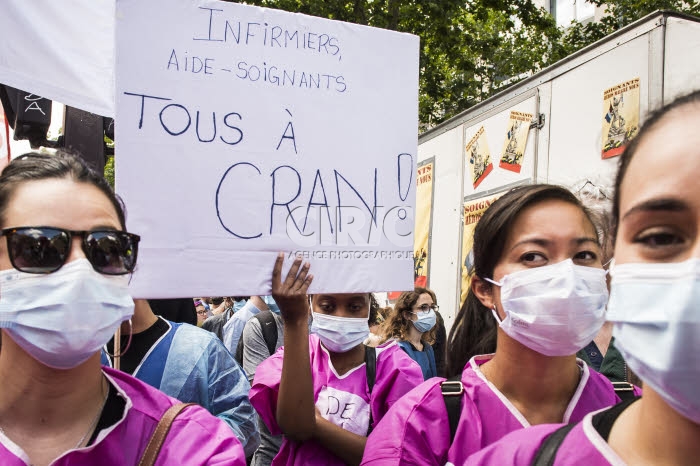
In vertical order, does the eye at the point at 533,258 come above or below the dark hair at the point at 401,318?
above

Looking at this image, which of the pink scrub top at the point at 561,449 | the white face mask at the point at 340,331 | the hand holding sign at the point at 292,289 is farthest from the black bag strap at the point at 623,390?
the white face mask at the point at 340,331

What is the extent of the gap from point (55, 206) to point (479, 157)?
16.1ft

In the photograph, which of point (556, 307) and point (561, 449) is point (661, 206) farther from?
point (556, 307)

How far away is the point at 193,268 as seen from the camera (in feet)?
7.04

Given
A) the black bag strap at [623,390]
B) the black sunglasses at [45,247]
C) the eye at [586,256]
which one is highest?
the eye at [586,256]

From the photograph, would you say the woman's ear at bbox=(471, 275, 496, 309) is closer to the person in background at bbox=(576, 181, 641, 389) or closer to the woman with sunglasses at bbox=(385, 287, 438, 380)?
the person in background at bbox=(576, 181, 641, 389)

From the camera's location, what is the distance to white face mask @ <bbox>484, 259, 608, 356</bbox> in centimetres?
201

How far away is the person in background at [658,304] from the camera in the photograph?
107 centimetres

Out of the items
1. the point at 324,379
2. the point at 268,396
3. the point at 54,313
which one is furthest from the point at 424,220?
the point at 54,313

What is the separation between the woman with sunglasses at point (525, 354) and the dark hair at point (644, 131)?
0.67 metres

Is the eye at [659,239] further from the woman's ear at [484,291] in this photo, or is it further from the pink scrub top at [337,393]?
the pink scrub top at [337,393]

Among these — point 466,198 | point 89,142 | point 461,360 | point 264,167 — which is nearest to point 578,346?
point 461,360

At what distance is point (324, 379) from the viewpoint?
2.97 metres

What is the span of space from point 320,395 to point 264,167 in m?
1.20
